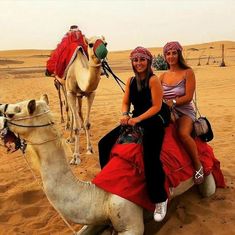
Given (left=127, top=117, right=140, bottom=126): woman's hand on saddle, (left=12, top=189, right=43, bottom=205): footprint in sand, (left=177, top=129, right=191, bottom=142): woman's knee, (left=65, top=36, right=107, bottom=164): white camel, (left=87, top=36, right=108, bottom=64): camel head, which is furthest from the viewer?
(left=65, top=36, right=107, bottom=164): white camel

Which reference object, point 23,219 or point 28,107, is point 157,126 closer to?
point 28,107

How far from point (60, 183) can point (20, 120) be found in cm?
64

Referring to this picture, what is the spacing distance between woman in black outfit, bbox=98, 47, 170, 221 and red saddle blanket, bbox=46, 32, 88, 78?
12.8 feet

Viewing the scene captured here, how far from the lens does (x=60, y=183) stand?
135 inches

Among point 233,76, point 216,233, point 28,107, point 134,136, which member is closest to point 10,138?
point 28,107

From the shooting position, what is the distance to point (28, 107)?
3.18 metres

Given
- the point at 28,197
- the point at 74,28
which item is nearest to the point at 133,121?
the point at 28,197

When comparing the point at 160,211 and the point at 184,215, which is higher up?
the point at 160,211

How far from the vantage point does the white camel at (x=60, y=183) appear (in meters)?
3.27

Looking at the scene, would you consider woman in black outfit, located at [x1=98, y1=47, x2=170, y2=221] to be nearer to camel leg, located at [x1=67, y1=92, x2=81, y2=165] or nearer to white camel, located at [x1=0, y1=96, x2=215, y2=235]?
white camel, located at [x1=0, y1=96, x2=215, y2=235]

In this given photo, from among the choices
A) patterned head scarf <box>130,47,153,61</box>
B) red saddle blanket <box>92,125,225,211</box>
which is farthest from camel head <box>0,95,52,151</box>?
patterned head scarf <box>130,47,153,61</box>

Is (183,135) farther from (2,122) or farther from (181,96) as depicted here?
(2,122)

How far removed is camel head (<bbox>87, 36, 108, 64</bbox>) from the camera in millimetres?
6043

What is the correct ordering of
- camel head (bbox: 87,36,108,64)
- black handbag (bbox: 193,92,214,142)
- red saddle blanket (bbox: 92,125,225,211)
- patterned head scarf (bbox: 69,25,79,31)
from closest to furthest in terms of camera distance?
red saddle blanket (bbox: 92,125,225,211) < black handbag (bbox: 193,92,214,142) < camel head (bbox: 87,36,108,64) < patterned head scarf (bbox: 69,25,79,31)
